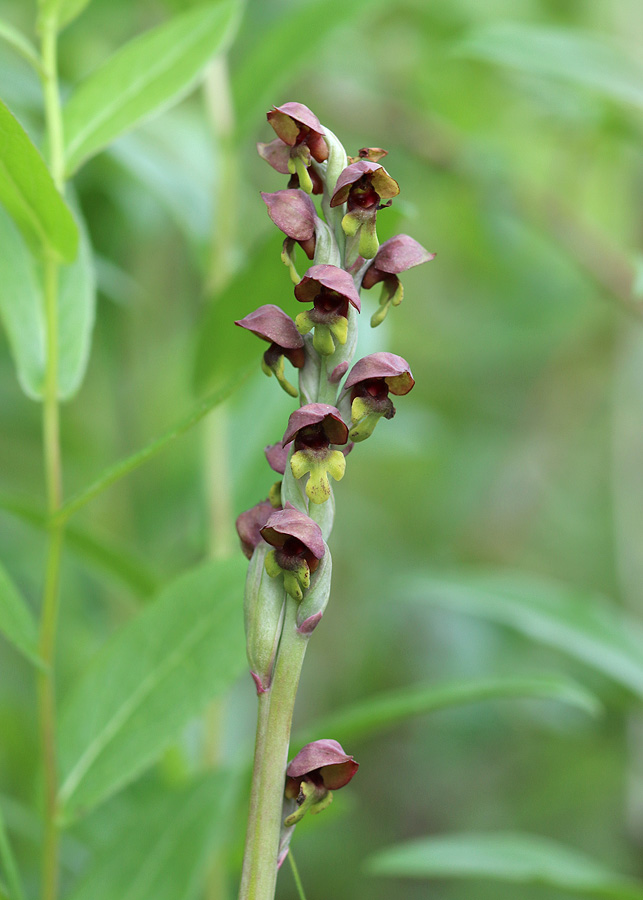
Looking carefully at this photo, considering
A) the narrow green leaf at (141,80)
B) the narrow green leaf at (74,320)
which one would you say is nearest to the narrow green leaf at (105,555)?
the narrow green leaf at (74,320)

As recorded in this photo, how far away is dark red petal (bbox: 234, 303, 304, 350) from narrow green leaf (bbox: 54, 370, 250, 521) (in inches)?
1.5

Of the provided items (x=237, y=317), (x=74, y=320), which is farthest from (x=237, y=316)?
(x=74, y=320)

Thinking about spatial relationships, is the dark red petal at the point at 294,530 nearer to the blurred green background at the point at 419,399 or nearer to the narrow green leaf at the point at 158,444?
the narrow green leaf at the point at 158,444

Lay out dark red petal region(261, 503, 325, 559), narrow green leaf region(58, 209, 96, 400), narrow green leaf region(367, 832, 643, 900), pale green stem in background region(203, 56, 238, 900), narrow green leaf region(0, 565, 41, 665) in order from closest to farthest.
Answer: dark red petal region(261, 503, 325, 559) < narrow green leaf region(0, 565, 41, 665) < narrow green leaf region(58, 209, 96, 400) < narrow green leaf region(367, 832, 643, 900) < pale green stem in background region(203, 56, 238, 900)

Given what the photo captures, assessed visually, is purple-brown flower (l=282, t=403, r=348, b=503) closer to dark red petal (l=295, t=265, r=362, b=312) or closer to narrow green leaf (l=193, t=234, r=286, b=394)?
dark red petal (l=295, t=265, r=362, b=312)

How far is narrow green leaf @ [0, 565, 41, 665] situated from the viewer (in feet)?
1.60

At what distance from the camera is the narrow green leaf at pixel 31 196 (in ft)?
1.51

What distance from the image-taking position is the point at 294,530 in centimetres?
36

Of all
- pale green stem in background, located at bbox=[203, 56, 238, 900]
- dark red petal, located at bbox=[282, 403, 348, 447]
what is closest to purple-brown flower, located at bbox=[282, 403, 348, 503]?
dark red petal, located at bbox=[282, 403, 348, 447]

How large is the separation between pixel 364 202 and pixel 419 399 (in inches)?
64.0

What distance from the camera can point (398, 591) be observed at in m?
1.16

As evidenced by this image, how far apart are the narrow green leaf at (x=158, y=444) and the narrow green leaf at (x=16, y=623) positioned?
0.16 ft

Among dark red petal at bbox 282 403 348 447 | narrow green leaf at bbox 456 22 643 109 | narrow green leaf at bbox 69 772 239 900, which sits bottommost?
narrow green leaf at bbox 69 772 239 900

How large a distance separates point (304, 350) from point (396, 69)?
147cm
